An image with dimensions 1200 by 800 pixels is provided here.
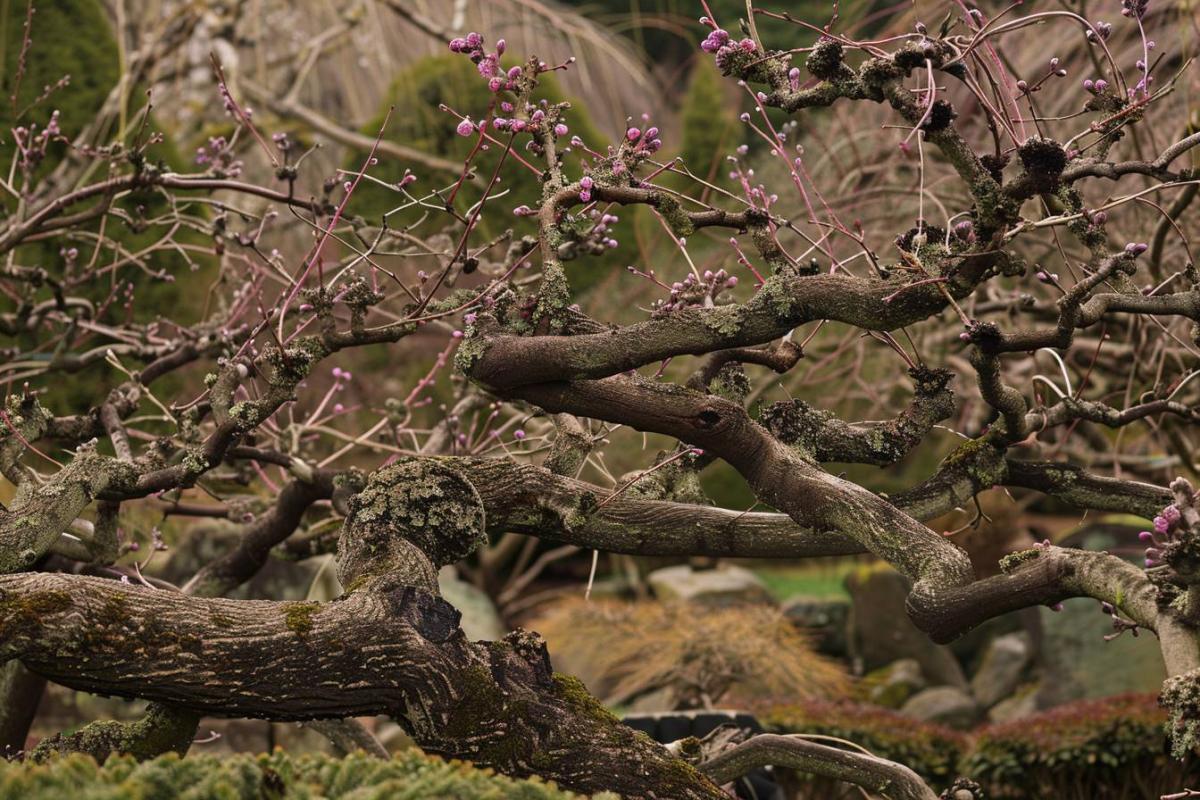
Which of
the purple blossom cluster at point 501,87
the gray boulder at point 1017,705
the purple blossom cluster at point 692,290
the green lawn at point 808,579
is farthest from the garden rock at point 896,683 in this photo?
the purple blossom cluster at point 501,87

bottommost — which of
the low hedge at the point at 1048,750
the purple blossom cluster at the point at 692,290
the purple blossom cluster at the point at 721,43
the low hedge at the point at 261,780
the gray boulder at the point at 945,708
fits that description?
the low hedge at the point at 261,780

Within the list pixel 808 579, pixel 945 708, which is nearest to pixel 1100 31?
pixel 945 708

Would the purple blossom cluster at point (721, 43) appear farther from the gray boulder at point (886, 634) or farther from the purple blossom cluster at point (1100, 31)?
the gray boulder at point (886, 634)

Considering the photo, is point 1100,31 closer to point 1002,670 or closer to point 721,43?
point 721,43

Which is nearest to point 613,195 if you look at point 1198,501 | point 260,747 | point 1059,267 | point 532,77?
point 532,77

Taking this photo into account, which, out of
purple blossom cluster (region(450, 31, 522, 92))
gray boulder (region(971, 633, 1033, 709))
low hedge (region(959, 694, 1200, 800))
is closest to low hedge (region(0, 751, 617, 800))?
purple blossom cluster (region(450, 31, 522, 92))

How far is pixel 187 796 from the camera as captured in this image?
2545mm

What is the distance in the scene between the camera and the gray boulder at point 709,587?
12930 mm

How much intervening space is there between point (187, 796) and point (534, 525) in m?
1.66

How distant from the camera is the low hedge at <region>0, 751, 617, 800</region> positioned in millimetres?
2488

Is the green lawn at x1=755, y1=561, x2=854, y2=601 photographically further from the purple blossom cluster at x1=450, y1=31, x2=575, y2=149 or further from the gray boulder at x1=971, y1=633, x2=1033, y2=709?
the purple blossom cluster at x1=450, y1=31, x2=575, y2=149

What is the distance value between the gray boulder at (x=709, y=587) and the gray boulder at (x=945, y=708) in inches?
76.1

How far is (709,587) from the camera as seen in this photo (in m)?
13.1

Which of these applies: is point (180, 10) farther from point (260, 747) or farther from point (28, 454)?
point (260, 747)
